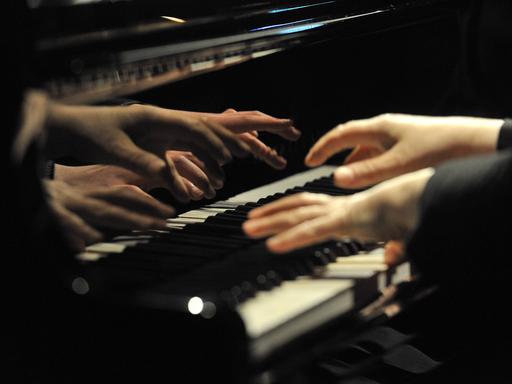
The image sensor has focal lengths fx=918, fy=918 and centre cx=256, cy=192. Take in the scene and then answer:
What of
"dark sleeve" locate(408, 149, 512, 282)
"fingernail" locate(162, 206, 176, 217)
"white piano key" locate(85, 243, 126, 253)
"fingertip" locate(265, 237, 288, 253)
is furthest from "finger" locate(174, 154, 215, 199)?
"dark sleeve" locate(408, 149, 512, 282)

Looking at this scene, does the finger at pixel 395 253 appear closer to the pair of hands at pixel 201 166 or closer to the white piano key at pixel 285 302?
the white piano key at pixel 285 302

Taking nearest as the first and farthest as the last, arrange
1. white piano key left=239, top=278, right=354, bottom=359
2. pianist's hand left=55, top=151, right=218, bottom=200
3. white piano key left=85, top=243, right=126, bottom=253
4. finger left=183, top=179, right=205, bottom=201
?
white piano key left=239, top=278, right=354, bottom=359 → white piano key left=85, top=243, right=126, bottom=253 → pianist's hand left=55, top=151, right=218, bottom=200 → finger left=183, top=179, right=205, bottom=201

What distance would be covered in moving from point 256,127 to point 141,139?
271 millimetres

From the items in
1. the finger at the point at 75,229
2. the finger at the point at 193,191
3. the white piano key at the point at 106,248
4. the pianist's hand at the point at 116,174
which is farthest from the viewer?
the finger at the point at 193,191

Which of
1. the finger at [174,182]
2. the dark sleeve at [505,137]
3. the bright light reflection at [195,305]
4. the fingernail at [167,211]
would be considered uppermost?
the finger at [174,182]

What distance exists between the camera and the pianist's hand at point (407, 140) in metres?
1.51

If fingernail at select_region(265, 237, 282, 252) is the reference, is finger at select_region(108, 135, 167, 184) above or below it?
above

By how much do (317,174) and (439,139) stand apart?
35cm

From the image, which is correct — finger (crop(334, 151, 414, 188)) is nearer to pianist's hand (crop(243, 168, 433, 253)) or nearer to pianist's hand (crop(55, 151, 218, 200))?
pianist's hand (crop(243, 168, 433, 253))

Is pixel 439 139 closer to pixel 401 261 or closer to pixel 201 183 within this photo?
pixel 401 261

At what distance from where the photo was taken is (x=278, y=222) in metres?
1.29

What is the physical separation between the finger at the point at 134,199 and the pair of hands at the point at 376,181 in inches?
5.8

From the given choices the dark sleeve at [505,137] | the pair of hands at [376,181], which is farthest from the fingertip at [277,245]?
the dark sleeve at [505,137]

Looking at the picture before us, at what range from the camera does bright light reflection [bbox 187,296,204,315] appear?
1093 mm
